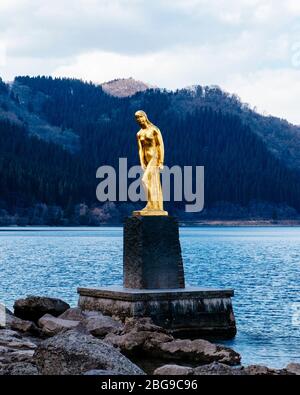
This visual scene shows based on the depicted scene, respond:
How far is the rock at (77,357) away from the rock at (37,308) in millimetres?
10619

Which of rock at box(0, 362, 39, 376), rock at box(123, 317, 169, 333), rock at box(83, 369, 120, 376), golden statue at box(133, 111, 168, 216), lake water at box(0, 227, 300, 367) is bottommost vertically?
lake water at box(0, 227, 300, 367)

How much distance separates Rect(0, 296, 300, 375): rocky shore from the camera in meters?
13.0

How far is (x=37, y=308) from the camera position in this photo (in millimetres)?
24531

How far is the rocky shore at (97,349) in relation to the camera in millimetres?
13000

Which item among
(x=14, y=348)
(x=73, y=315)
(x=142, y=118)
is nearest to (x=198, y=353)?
(x=14, y=348)

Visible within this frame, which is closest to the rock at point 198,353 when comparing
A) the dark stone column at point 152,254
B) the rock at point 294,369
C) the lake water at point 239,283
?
the lake water at point 239,283

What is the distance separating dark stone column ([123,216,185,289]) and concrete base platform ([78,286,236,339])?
398mm

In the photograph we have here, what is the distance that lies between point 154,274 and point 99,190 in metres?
159

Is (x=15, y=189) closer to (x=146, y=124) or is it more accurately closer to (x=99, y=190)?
(x=99, y=190)

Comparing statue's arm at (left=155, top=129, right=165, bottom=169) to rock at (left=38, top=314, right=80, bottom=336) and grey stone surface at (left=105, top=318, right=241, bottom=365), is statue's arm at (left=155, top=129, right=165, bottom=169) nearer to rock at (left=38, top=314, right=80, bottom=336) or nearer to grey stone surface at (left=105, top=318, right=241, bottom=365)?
rock at (left=38, top=314, right=80, bottom=336)

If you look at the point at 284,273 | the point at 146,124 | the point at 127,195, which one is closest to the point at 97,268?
the point at 284,273

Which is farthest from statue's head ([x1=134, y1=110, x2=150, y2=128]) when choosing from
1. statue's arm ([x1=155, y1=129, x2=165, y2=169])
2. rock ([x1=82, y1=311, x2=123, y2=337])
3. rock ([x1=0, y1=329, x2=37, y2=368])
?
rock ([x1=0, y1=329, x2=37, y2=368])
